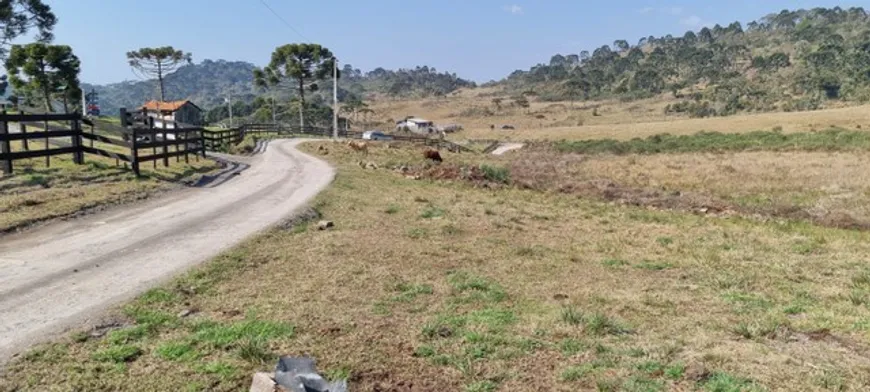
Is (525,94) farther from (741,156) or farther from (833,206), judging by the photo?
(833,206)

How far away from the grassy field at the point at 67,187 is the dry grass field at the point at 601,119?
56.9m

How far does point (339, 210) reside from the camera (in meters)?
14.7

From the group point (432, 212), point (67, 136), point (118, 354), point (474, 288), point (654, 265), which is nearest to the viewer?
point (118, 354)

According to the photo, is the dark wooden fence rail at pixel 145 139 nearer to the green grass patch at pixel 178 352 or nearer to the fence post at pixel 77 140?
the fence post at pixel 77 140

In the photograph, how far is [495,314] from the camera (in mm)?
6879

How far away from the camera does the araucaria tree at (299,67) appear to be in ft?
242

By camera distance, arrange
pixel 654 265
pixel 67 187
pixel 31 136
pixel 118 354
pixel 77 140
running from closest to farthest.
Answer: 1. pixel 118 354
2. pixel 654 265
3. pixel 67 187
4. pixel 31 136
5. pixel 77 140

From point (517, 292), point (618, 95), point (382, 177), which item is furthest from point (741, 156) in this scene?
point (618, 95)

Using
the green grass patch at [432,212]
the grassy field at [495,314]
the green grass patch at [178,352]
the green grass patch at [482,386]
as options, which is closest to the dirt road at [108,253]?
the grassy field at [495,314]

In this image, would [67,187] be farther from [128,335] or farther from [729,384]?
[729,384]

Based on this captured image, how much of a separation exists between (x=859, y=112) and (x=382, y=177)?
6406 cm

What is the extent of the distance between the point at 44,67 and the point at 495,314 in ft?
222

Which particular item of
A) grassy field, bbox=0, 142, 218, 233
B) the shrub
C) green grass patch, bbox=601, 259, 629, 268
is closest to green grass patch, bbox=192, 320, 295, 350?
green grass patch, bbox=601, 259, 629, 268

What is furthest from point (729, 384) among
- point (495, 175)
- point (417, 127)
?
point (417, 127)
